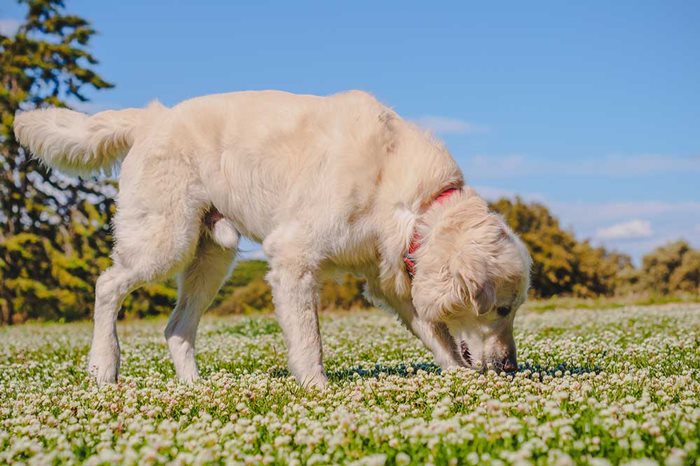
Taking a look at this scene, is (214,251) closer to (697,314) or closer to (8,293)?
(697,314)

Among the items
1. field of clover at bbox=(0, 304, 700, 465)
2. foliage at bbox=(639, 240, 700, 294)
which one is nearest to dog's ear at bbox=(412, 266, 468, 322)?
field of clover at bbox=(0, 304, 700, 465)

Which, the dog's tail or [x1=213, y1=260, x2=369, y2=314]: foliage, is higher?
the dog's tail

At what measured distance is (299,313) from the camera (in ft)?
20.4

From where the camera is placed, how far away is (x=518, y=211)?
3419 centimetres

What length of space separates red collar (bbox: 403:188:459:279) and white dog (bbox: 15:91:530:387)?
1 centimetres

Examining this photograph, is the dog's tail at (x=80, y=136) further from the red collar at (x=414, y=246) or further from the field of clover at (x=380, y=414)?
the red collar at (x=414, y=246)

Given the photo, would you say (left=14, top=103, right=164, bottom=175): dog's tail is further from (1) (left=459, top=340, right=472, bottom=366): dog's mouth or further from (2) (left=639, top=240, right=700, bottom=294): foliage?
(2) (left=639, top=240, right=700, bottom=294): foliage

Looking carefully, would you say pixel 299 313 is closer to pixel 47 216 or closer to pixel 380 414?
pixel 380 414

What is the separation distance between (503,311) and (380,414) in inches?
89.0

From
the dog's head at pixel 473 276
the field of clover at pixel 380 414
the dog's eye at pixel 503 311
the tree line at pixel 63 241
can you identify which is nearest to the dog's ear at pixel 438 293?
the dog's head at pixel 473 276

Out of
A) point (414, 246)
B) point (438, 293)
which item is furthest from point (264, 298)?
point (438, 293)

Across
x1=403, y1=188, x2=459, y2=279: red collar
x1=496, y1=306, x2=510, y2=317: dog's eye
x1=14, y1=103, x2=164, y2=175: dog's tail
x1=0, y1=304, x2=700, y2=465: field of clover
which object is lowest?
x1=0, y1=304, x2=700, y2=465: field of clover

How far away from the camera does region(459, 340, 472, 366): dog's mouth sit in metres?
6.43

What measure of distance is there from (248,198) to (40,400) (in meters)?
2.45
